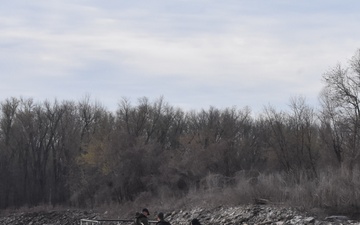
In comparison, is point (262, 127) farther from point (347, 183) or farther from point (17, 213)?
point (347, 183)

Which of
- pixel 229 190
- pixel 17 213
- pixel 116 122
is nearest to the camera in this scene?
pixel 229 190

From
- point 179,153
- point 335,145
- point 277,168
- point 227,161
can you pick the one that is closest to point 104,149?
point 179,153

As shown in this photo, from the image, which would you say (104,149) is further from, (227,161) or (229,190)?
(229,190)

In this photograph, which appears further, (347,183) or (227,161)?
(227,161)

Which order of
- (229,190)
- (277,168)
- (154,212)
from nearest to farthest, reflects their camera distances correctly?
1. (229,190)
2. (154,212)
3. (277,168)

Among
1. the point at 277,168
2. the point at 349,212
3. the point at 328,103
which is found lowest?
the point at 349,212

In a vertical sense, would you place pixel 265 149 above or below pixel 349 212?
above

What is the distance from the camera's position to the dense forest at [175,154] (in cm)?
4781

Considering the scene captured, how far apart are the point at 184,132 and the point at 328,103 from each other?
30445 mm

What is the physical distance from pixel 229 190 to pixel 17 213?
3777 cm

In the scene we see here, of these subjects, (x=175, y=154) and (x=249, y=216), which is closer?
(x=249, y=216)

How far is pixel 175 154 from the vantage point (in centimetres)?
7425

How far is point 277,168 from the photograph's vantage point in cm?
7238

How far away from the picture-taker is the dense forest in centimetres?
4781
